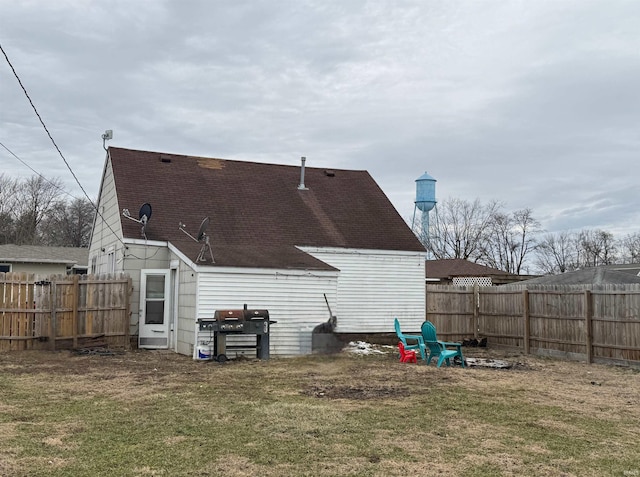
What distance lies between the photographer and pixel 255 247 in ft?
54.6

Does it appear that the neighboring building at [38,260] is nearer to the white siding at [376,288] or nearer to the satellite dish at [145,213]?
the satellite dish at [145,213]

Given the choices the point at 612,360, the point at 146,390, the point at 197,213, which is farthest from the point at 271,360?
the point at 612,360

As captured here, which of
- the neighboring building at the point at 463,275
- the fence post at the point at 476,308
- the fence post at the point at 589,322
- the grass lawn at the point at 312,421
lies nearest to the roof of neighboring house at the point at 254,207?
the fence post at the point at 476,308

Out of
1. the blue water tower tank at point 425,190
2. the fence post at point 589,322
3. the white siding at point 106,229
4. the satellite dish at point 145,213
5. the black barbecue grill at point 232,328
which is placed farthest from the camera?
the blue water tower tank at point 425,190

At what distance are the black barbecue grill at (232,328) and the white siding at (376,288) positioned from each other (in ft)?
14.4

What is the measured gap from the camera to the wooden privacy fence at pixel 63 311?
561 inches

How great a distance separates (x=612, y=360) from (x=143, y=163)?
1419 centimetres

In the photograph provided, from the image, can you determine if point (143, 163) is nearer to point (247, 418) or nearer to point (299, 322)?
point (299, 322)

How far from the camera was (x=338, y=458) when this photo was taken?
5582 millimetres

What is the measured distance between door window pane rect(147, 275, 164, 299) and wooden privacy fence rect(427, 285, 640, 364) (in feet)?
26.3

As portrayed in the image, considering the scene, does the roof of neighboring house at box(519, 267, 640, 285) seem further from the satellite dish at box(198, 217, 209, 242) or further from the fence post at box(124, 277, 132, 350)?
the fence post at box(124, 277, 132, 350)

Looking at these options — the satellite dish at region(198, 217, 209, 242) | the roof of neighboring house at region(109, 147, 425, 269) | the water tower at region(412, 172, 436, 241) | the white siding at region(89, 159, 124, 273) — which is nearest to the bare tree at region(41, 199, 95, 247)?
the water tower at region(412, 172, 436, 241)

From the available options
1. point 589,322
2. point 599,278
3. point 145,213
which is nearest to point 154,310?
point 145,213

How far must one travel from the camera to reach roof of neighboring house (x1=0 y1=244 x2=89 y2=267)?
28578 mm
